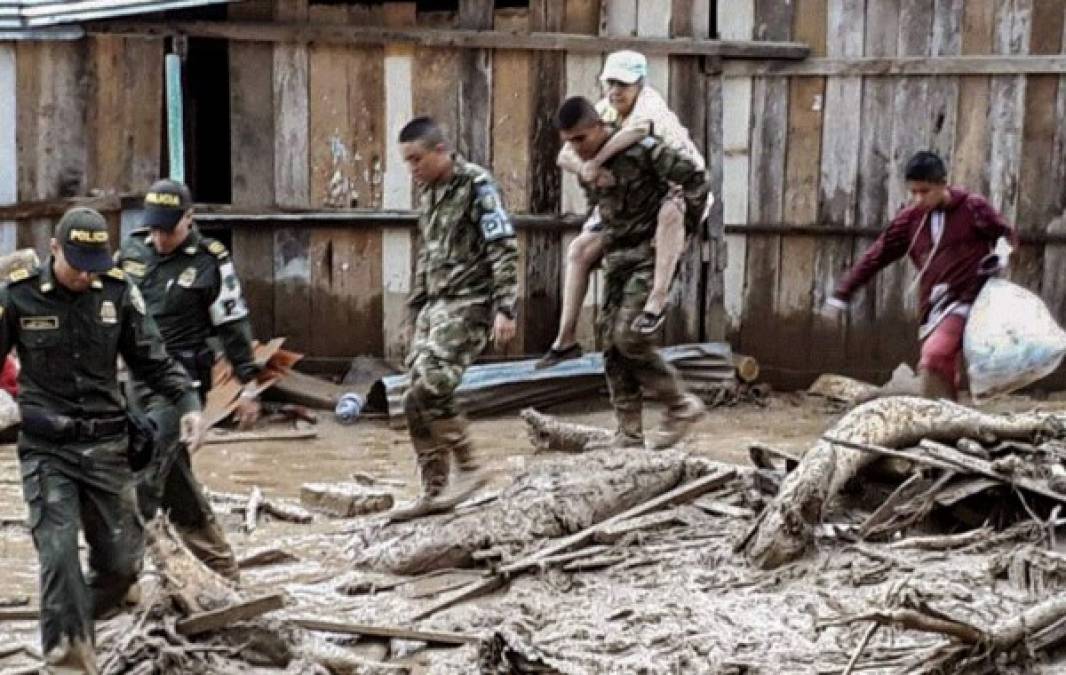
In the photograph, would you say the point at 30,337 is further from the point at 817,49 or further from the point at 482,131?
the point at 817,49

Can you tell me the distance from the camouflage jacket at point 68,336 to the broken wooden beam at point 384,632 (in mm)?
1212

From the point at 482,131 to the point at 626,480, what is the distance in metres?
4.71

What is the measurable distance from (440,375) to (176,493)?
4.94 feet

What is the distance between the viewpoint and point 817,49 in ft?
40.4

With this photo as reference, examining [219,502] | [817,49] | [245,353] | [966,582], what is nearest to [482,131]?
[817,49]

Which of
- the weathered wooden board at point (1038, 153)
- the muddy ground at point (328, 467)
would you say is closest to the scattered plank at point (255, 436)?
the muddy ground at point (328, 467)

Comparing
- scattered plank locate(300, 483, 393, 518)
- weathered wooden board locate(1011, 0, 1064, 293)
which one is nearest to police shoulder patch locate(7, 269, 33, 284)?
scattered plank locate(300, 483, 393, 518)

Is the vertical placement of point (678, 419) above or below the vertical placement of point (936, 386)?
below

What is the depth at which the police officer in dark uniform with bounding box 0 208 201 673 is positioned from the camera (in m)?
6.18

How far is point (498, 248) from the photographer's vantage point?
827 cm

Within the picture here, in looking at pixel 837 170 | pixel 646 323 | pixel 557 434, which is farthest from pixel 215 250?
pixel 837 170

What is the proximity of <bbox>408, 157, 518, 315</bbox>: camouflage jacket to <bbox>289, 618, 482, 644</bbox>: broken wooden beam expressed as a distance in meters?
1.97

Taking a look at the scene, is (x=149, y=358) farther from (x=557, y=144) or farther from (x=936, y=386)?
(x=557, y=144)

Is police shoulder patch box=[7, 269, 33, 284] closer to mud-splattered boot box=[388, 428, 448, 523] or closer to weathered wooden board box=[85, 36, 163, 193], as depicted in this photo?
mud-splattered boot box=[388, 428, 448, 523]
